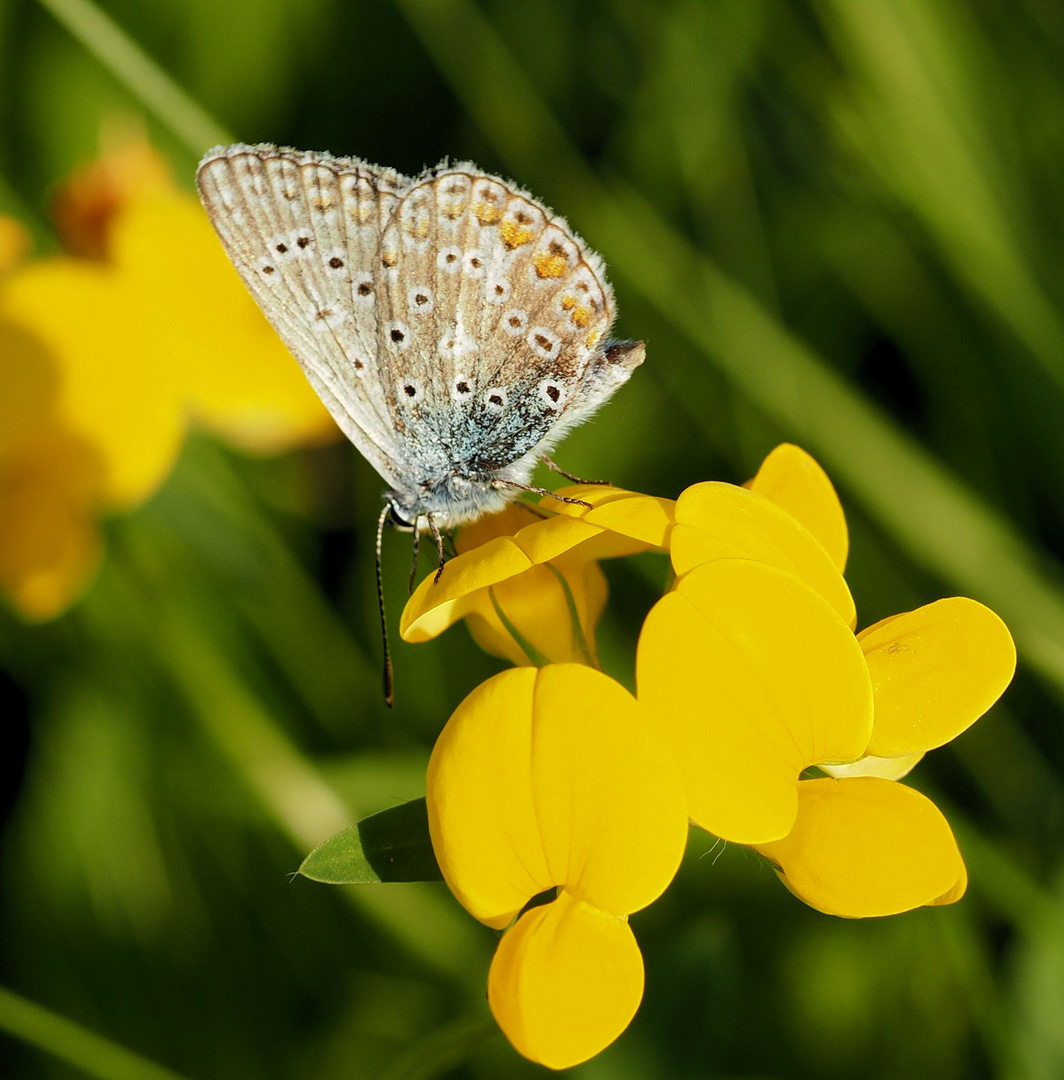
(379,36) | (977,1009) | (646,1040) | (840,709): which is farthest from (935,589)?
(379,36)

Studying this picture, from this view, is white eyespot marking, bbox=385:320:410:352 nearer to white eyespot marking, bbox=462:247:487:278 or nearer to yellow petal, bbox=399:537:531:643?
white eyespot marking, bbox=462:247:487:278

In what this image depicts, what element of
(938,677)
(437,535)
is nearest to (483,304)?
(437,535)

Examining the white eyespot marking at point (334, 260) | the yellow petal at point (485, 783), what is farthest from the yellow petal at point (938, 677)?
the white eyespot marking at point (334, 260)

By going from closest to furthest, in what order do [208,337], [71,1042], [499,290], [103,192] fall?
[499,290]
[71,1042]
[103,192]
[208,337]

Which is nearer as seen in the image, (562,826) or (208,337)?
(562,826)

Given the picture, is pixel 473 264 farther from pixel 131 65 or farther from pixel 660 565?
pixel 660 565

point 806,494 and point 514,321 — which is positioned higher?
point 514,321
